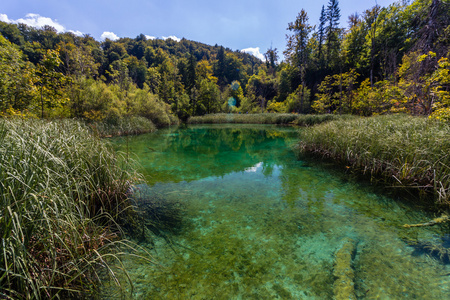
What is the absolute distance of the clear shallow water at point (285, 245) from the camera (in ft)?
5.62

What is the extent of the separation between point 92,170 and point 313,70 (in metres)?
32.2

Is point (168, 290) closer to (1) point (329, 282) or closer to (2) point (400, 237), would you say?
(1) point (329, 282)

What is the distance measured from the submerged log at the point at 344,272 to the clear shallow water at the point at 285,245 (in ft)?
0.10

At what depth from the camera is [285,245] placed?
2.32 m

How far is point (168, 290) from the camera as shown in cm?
168

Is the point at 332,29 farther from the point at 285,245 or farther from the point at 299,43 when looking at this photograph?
the point at 285,245

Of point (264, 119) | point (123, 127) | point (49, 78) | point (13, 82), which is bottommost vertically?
point (123, 127)

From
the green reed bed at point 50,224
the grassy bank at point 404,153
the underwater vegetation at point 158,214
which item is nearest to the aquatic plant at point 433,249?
the grassy bank at point 404,153

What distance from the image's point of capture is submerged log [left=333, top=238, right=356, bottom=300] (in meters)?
1.66

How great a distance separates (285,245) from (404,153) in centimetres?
355

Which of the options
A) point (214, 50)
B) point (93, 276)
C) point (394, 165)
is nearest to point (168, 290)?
point (93, 276)

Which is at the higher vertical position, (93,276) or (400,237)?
(93,276)

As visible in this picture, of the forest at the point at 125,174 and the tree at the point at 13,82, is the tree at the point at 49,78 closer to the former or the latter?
the forest at the point at 125,174

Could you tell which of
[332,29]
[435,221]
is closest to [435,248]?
[435,221]
